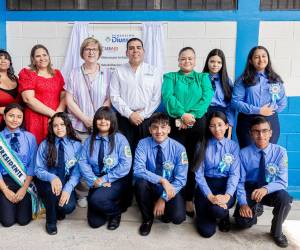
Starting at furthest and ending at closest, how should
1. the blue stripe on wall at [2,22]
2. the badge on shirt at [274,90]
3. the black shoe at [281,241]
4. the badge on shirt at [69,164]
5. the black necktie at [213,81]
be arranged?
the blue stripe on wall at [2,22], the black necktie at [213,81], the badge on shirt at [274,90], the badge on shirt at [69,164], the black shoe at [281,241]

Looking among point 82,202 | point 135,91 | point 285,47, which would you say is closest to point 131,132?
point 135,91

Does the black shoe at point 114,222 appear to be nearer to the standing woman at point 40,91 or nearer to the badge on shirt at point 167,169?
the badge on shirt at point 167,169

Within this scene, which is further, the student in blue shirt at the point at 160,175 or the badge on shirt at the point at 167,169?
the badge on shirt at the point at 167,169

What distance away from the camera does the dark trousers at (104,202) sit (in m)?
3.10

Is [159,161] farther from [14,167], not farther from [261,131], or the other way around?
[14,167]

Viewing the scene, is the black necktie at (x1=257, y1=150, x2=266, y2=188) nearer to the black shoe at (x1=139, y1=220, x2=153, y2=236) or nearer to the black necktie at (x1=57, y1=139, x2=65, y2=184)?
the black shoe at (x1=139, y1=220, x2=153, y2=236)

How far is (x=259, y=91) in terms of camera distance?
3.35 m

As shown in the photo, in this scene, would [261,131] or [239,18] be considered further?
[239,18]

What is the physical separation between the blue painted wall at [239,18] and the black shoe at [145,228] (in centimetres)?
202

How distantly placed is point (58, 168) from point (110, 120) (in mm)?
633

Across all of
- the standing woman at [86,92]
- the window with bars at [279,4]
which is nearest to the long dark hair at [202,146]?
the standing woman at [86,92]

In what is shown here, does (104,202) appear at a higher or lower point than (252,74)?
lower

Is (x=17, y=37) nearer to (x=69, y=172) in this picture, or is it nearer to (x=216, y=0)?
(x=69, y=172)

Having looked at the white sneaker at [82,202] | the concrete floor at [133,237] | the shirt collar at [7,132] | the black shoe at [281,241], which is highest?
the shirt collar at [7,132]
